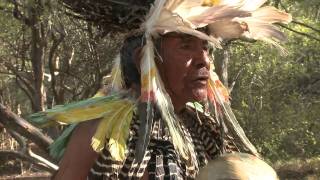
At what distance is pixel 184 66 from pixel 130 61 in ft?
0.80

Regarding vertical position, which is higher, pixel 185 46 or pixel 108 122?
pixel 185 46

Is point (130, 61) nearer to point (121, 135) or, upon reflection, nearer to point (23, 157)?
point (121, 135)

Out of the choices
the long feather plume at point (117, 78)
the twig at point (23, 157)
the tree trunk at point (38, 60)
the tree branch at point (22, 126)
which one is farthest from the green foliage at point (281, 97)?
Result: the long feather plume at point (117, 78)

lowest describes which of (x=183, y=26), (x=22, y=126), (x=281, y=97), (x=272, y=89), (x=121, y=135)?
(x=281, y=97)

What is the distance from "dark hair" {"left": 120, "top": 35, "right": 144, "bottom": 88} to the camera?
Answer: 2670 millimetres

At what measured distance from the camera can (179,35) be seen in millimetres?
2605

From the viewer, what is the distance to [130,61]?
269cm

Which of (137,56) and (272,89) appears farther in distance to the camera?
(272,89)

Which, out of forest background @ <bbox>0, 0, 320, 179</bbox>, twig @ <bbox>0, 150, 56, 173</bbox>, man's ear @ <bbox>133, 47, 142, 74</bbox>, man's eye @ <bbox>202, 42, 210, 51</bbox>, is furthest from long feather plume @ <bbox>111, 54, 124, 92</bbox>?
forest background @ <bbox>0, 0, 320, 179</bbox>

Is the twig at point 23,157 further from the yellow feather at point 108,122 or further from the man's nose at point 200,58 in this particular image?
the man's nose at point 200,58

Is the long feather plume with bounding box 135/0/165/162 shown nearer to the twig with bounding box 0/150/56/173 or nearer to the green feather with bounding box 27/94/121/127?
the green feather with bounding box 27/94/121/127

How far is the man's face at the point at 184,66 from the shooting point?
2.61m

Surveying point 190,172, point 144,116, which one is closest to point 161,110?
point 144,116

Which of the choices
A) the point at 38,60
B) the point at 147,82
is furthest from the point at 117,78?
the point at 38,60
